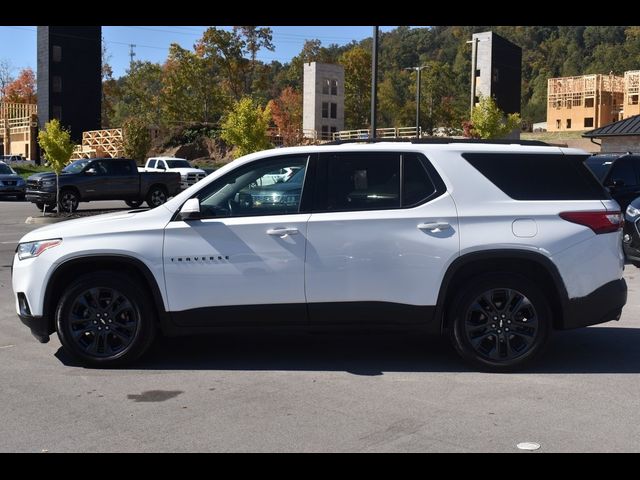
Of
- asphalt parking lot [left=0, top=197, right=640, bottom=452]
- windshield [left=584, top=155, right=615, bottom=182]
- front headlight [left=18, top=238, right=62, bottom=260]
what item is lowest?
asphalt parking lot [left=0, top=197, right=640, bottom=452]

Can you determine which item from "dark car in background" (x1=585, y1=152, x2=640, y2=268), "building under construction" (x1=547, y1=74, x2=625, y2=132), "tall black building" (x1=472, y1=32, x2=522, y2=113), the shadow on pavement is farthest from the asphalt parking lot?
"building under construction" (x1=547, y1=74, x2=625, y2=132)

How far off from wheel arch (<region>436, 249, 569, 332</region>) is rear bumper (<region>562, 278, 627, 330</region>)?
6cm

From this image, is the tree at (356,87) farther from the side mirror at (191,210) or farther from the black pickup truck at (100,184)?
the side mirror at (191,210)

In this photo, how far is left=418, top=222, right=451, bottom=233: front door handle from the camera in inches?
261

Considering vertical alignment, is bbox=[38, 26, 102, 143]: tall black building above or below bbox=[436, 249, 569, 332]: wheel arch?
above

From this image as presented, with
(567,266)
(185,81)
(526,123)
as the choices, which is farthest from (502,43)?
(567,266)

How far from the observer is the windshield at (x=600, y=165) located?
16141 millimetres

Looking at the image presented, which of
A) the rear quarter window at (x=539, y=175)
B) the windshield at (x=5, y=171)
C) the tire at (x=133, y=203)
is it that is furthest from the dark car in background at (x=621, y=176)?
the windshield at (x=5, y=171)

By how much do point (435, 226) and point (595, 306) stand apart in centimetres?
147

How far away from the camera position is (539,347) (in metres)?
6.75

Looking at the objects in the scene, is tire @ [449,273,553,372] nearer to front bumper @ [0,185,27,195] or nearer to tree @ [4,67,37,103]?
front bumper @ [0,185,27,195]

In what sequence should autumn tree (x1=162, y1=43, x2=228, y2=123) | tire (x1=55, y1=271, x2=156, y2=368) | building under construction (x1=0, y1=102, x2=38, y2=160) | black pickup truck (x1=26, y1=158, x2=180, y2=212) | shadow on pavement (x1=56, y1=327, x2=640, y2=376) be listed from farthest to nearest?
autumn tree (x1=162, y1=43, x2=228, y2=123) < building under construction (x1=0, y1=102, x2=38, y2=160) < black pickup truck (x1=26, y1=158, x2=180, y2=212) < shadow on pavement (x1=56, y1=327, x2=640, y2=376) < tire (x1=55, y1=271, x2=156, y2=368)

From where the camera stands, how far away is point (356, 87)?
91.9m

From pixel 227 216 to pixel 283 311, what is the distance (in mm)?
900
